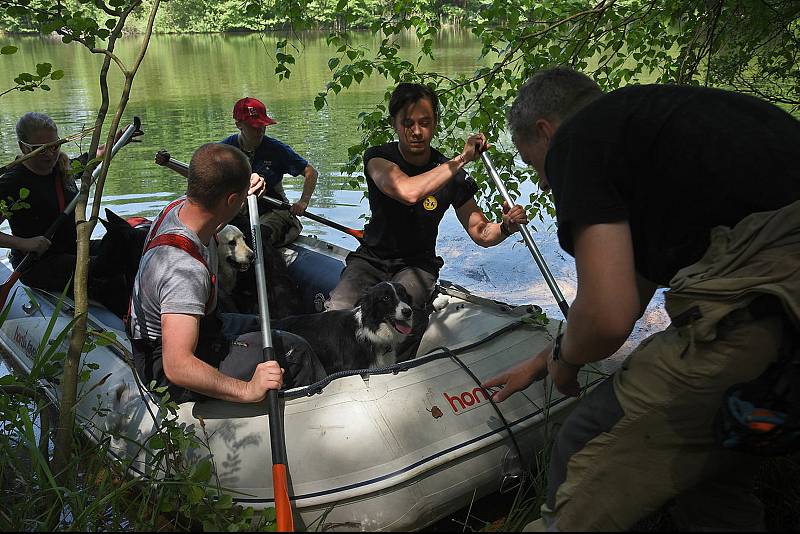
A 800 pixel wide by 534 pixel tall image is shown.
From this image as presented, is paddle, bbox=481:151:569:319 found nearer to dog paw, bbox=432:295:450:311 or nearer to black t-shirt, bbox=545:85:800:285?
dog paw, bbox=432:295:450:311

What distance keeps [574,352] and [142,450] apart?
2.03 metres

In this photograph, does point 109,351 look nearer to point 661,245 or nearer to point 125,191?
point 661,245

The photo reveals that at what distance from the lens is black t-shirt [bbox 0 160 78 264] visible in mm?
4484

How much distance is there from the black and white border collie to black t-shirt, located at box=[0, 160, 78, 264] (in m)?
2.13

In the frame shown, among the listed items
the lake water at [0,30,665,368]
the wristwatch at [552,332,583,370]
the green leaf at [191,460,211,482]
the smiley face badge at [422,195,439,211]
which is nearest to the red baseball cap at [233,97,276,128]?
the lake water at [0,30,665,368]

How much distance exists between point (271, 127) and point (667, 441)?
444 inches

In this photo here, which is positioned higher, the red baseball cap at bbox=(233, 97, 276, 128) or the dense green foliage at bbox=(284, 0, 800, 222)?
the dense green foliage at bbox=(284, 0, 800, 222)

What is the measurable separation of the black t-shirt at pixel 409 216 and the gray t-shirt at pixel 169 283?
143cm

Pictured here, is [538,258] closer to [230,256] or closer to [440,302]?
[440,302]

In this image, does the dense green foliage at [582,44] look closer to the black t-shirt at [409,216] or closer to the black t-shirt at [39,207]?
the black t-shirt at [409,216]

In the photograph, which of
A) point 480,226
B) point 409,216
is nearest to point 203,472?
point 409,216

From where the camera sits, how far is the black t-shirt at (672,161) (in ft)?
5.21

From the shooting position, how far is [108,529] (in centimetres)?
253

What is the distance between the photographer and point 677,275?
164 centimetres
